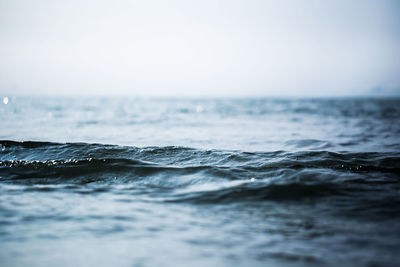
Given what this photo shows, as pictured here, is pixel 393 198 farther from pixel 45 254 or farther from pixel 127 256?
pixel 45 254

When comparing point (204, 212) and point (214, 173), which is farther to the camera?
point (214, 173)

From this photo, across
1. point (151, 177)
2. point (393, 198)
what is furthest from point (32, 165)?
point (393, 198)

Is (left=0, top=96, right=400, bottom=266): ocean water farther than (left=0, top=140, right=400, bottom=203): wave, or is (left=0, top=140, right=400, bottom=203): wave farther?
(left=0, top=140, right=400, bottom=203): wave

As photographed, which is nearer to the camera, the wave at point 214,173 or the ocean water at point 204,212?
the ocean water at point 204,212

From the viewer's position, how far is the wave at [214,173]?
5.30 metres

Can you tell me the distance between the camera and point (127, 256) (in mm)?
3082

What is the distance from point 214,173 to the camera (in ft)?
21.4

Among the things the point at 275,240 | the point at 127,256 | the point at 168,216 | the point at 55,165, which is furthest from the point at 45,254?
the point at 55,165

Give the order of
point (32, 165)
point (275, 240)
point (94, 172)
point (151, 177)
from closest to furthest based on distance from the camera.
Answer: point (275, 240)
point (151, 177)
point (94, 172)
point (32, 165)

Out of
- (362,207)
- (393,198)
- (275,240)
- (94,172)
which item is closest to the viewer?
(275,240)

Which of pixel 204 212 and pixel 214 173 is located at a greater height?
pixel 214 173

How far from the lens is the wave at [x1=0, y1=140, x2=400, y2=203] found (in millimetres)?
5297

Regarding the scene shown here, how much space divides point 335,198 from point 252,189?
4.23 feet

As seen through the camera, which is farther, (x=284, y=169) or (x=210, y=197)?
(x=284, y=169)
